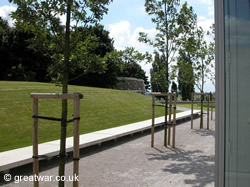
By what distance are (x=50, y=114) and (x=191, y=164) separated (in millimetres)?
6613

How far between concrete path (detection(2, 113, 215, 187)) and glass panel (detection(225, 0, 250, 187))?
2440mm

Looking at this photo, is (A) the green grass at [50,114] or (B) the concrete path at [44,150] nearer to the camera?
(B) the concrete path at [44,150]

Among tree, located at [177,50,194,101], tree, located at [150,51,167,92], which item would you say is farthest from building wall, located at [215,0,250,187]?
tree, located at [177,50,194,101]

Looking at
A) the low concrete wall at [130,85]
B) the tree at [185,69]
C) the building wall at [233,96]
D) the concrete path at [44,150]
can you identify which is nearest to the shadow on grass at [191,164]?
the concrete path at [44,150]

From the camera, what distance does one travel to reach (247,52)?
2672 mm

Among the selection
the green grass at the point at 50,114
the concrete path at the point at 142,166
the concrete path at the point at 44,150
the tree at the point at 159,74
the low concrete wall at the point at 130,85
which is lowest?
the concrete path at the point at 142,166

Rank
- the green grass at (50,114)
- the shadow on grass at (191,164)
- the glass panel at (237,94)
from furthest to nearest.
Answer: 1. the green grass at (50,114)
2. the shadow on grass at (191,164)
3. the glass panel at (237,94)

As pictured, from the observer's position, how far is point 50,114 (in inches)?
435

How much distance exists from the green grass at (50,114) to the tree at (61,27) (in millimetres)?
3729

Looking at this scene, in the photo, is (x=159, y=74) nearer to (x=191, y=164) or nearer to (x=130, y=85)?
(x=191, y=164)

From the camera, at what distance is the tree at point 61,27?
3936 millimetres

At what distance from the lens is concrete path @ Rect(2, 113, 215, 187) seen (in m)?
5.10

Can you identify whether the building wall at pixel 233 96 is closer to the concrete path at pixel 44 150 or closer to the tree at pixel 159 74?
the concrete path at pixel 44 150

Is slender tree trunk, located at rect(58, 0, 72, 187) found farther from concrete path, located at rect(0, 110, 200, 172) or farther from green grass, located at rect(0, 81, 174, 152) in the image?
green grass, located at rect(0, 81, 174, 152)
